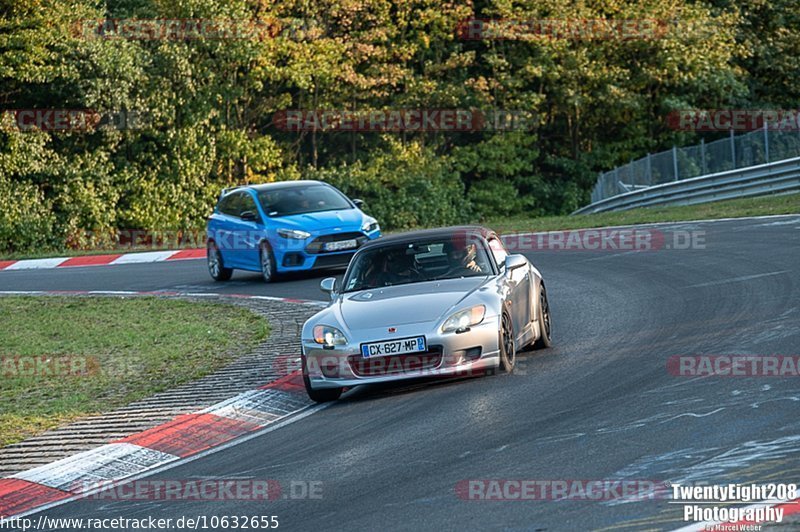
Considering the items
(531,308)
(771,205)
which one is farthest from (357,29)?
(531,308)

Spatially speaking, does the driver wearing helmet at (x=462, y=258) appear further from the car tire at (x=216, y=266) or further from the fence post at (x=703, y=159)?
the fence post at (x=703, y=159)

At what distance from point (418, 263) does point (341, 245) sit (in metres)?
8.85

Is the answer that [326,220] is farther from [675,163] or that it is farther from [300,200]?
[675,163]

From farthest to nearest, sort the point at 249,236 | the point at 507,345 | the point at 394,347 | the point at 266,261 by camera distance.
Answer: the point at 249,236, the point at 266,261, the point at 507,345, the point at 394,347

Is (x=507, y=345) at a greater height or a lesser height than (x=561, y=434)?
greater

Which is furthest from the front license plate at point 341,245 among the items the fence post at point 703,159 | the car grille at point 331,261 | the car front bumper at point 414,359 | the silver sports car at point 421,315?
the fence post at point 703,159

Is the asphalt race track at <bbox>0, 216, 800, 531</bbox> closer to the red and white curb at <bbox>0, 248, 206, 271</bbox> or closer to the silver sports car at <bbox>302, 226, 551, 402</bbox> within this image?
the silver sports car at <bbox>302, 226, 551, 402</bbox>

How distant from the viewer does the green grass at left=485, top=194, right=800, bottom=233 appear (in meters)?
25.9

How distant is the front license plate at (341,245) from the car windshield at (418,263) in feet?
28.0

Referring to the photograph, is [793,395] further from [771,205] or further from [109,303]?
[771,205]

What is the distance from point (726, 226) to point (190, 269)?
1000 cm

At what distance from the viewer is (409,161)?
158 feet

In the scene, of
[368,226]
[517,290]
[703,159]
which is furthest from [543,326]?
[703,159]

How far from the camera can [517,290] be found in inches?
466
